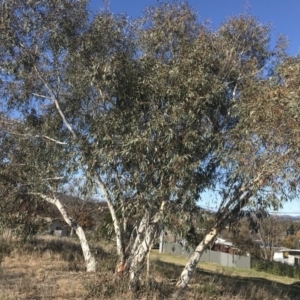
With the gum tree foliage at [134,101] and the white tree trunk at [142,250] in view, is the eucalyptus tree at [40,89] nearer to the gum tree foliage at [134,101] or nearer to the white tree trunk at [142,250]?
the gum tree foliage at [134,101]

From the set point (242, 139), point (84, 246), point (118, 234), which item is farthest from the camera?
point (84, 246)

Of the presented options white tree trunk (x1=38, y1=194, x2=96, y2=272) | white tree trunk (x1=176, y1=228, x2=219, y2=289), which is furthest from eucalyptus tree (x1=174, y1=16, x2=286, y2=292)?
white tree trunk (x1=38, y1=194, x2=96, y2=272)

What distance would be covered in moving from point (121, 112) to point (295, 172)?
4.38m

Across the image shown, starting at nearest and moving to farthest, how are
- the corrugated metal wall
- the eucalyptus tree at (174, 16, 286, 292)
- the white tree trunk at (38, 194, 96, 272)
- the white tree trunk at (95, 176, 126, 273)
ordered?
the eucalyptus tree at (174, 16, 286, 292), the white tree trunk at (95, 176, 126, 273), the white tree trunk at (38, 194, 96, 272), the corrugated metal wall

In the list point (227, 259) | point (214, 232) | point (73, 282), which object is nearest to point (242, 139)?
point (214, 232)

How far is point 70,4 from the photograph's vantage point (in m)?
12.4

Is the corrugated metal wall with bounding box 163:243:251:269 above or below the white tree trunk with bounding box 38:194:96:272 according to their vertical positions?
below

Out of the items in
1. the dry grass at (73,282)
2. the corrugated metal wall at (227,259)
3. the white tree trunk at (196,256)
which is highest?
the white tree trunk at (196,256)

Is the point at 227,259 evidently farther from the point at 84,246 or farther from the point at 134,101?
the point at 134,101

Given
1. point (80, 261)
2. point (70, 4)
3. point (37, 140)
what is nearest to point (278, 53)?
point (70, 4)

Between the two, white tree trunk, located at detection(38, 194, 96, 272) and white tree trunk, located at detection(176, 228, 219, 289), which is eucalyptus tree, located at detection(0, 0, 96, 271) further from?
white tree trunk, located at detection(176, 228, 219, 289)

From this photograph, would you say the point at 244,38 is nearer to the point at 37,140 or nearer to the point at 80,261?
A: the point at 37,140

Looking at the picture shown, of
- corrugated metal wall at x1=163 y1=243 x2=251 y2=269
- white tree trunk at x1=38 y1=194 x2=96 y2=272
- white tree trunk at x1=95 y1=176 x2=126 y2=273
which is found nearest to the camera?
white tree trunk at x1=95 y1=176 x2=126 y2=273

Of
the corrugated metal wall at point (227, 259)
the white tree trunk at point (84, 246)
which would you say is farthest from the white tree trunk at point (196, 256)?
the corrugated metal wall at point (227, 259)
